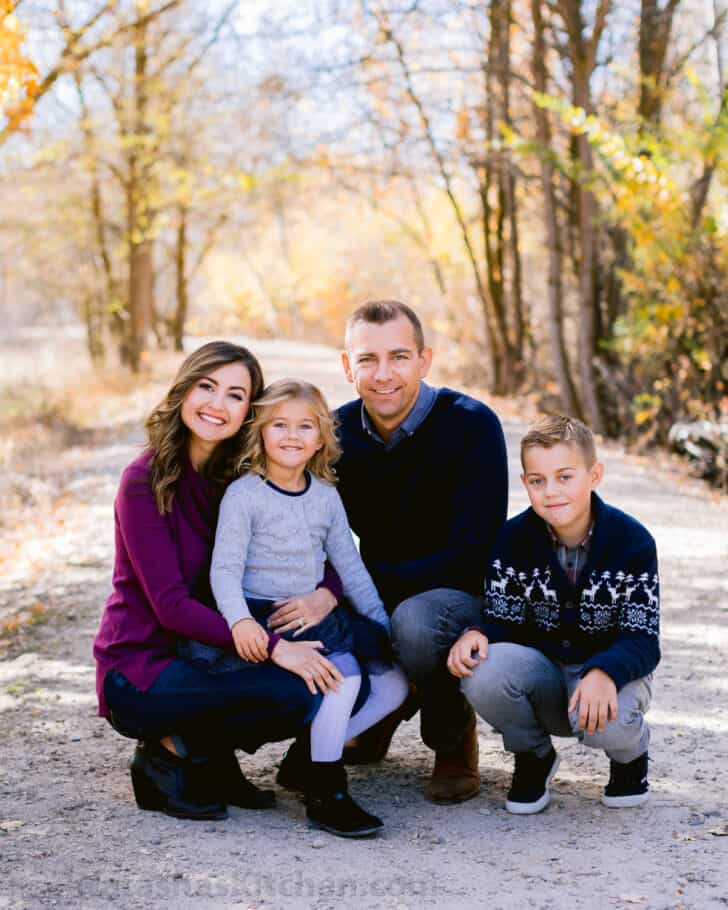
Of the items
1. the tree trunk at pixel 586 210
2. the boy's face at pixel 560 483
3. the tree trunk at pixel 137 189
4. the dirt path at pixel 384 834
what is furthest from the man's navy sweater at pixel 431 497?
the tree trunk at pixel 137 189

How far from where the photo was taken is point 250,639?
3279mm

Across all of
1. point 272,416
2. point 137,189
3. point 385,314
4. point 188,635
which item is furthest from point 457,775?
point 137,189

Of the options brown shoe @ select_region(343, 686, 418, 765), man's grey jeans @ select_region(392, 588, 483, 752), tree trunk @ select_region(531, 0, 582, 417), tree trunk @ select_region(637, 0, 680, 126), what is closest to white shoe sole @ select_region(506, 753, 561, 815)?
man's grey jeans @ select_region(392, 588, 483, 752)

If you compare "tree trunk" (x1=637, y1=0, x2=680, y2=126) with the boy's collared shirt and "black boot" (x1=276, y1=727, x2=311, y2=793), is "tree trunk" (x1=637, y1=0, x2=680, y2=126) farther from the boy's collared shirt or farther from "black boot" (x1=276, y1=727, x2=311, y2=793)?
"black boot" (x1=276, y1=727, x2=311, y2=793)

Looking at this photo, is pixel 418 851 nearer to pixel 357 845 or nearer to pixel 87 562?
pixel 357 845

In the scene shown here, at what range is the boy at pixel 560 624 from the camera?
335 cm

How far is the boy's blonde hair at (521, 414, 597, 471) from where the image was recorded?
3.43 meters

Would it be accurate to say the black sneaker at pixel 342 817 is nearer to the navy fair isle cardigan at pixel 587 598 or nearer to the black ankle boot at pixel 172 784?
the black ankle boot at pixel 172 784

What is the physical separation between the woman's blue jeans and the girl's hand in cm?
7

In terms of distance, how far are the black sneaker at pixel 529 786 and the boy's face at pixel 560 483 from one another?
730mm

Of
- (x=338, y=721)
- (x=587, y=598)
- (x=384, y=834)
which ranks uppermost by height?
(x=587, y=598)

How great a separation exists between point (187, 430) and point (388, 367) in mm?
706

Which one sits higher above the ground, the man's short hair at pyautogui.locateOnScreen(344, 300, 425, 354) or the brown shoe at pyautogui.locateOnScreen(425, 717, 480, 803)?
the man's short hair at pyautogui.locateOnScreen(344, 300, 425, 354)

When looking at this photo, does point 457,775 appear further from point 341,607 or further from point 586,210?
point 586,210
